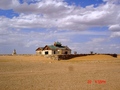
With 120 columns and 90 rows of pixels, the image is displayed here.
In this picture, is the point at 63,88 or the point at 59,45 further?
the point at 59,45

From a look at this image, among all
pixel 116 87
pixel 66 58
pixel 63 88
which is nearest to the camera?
pixel 63 88

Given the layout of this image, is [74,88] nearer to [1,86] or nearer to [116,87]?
[116,87]

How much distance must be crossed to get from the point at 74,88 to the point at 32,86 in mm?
2631

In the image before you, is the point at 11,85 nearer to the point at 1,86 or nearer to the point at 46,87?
the point at 1,86

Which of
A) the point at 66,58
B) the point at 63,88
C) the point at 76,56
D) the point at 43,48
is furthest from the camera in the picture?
the point at 43,48

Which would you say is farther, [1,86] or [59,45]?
[59,45]

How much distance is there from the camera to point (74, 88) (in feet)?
40.2

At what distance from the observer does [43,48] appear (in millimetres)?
57531

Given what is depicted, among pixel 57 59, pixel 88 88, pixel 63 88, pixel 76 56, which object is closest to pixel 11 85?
pixel 63 88

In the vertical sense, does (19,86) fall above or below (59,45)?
below

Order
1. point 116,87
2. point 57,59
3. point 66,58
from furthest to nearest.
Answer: point 66,58 → point 57,59 → point 116,87

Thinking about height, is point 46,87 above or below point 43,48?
below

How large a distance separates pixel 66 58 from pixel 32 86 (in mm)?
29694

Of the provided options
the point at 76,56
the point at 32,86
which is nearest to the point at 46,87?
the point at 32,86
